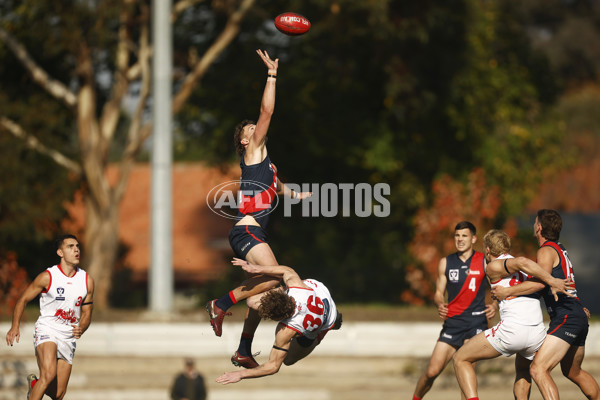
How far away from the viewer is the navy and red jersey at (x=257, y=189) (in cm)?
949

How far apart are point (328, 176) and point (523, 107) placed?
23.7 feet

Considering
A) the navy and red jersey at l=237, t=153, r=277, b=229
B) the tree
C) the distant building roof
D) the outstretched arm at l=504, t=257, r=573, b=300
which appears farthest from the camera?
the distant building roof

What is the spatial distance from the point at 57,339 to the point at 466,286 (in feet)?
16.4

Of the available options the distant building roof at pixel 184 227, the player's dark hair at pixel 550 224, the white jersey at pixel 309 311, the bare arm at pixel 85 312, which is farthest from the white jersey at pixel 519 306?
the distant building roof at pixel 184 227

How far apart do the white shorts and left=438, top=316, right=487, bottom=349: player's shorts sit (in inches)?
63.1

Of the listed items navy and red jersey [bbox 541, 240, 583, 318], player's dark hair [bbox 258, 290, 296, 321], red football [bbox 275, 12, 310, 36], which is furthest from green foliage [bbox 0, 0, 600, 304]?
player's dark hair [bbox 258, 290, 296, 321]

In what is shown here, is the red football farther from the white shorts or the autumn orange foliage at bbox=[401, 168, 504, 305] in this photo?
the autumn orange foliage at bbox=[401, 168, 504, 305]

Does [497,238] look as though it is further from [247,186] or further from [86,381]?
[86,381]

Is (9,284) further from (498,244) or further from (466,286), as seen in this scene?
(498,244)

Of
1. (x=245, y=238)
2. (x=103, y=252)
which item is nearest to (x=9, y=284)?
(x=103, y=252)

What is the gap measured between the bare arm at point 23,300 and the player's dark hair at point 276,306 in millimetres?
2739

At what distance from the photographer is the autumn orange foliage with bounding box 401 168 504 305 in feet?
75.6

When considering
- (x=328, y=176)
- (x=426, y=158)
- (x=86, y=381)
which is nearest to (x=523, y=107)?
(x=426, y=158)

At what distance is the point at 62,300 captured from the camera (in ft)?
33.0
